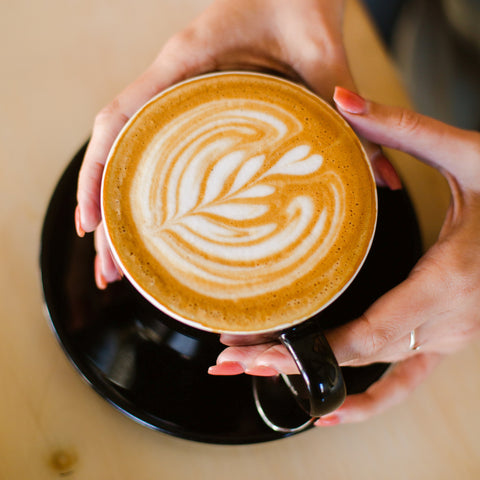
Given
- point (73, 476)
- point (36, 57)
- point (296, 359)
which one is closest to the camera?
point (296, 359)

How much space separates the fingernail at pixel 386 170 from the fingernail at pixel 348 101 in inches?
4.4

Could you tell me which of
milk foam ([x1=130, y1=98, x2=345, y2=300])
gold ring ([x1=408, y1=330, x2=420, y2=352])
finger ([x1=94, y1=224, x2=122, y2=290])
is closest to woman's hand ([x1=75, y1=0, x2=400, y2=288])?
finger ([x1=94, y1=224, x2=122, y2=290])

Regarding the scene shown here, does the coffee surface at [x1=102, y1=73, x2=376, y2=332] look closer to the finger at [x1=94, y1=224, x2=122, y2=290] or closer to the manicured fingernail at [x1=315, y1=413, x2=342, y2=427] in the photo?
the finger at [x1=94, y1=224, x2=122, y2=290]

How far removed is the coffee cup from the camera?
49 cm

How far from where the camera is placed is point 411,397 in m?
0.74

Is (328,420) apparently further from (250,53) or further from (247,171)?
(250,53)

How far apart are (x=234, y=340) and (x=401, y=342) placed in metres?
0.26

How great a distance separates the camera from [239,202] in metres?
0.54

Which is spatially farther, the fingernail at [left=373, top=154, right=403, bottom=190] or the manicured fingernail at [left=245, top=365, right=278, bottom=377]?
the fingernail at [left=373, top=154, right=403, bottom=190]

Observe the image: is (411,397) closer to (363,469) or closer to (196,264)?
(363,469)

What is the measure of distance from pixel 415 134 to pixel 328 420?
424 mm

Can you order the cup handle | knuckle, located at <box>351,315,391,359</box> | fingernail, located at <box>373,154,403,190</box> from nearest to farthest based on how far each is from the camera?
the cup handle, knuckle, located at <box>351,315,391,359</box>, fingernail, located at <box>373,154,403,190</box>

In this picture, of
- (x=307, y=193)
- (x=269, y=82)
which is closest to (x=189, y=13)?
(x=269, y=82)

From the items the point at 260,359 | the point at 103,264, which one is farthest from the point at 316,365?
the point at 103,264
